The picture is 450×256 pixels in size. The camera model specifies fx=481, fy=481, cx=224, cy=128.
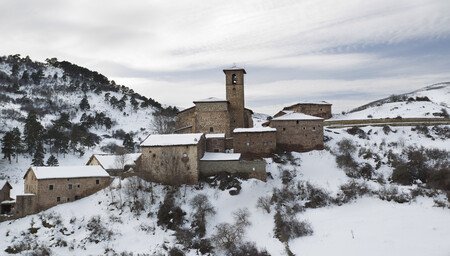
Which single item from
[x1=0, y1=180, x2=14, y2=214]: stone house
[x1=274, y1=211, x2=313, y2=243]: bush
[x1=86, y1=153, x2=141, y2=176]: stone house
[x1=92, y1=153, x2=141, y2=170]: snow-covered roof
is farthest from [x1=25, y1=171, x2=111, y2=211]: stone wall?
[x1=274, y1=211, x2=313, y2=243]: bush

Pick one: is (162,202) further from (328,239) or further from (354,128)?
(354,128)

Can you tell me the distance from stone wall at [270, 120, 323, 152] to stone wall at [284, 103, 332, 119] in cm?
1365

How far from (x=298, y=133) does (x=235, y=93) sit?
29.4 feet

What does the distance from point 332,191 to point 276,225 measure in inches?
299

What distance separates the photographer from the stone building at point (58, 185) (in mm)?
41938

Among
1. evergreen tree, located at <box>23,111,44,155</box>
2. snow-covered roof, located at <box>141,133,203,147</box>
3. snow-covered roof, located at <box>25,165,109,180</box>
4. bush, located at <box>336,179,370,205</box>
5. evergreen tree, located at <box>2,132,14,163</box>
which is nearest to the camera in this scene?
snow-covered roof, located at <box>25,165,109,180</box>

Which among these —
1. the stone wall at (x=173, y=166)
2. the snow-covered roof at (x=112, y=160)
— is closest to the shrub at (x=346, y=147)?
the stone wall at (x=173, y=166)

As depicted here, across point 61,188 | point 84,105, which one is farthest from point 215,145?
point 84,105

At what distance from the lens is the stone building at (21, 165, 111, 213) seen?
138 ft

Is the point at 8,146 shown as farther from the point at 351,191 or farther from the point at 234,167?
the point at 351,191

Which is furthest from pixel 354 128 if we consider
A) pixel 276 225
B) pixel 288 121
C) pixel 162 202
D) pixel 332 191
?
pixel 162 202

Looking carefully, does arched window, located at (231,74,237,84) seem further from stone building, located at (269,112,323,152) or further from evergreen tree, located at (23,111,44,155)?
evergreen tree, located at (23,111,44,155)

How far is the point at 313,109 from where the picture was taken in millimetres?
66125

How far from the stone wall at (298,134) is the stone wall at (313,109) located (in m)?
13.7
